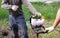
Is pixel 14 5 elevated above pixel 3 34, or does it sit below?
above

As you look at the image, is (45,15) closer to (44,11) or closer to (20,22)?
(44,11)

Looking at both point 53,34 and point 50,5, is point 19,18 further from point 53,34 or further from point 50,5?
point 50,5

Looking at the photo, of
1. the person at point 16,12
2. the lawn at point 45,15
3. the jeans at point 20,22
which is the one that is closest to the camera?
the person at point 16,12

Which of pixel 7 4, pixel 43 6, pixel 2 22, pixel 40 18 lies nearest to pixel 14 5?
pixel 7 4

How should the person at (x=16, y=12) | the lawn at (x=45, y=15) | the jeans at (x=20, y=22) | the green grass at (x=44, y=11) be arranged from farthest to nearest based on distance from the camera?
the green grass at (x=44, y=11)
the lawn at (x=45, y=15)
the jeans at (x=20, y=22)
the person at (x=16, y=12)

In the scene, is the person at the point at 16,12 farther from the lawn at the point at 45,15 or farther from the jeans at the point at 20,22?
the lawn at the point at 45,15

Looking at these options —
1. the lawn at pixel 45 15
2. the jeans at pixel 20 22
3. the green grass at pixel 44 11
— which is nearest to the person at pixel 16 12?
the jeans at pixel 20 22

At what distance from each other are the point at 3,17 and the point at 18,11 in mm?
1851

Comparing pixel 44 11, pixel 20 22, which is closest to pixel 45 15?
pixel 44 11

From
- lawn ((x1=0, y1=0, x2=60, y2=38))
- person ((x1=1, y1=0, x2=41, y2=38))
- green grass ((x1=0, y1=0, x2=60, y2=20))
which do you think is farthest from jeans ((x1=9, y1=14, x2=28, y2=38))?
green grass ((x1=0, y1=0, x2=60, y2=20))

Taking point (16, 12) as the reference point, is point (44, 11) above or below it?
below

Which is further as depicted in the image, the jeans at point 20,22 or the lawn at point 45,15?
the lawn at point 45,15

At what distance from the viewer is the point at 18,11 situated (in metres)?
4.83

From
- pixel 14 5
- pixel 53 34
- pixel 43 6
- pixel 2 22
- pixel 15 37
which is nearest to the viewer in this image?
pixel 14 5
